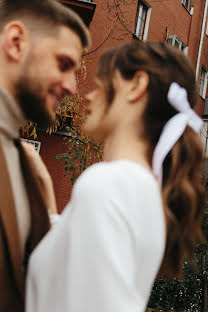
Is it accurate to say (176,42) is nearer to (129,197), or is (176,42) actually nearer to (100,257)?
(129,197)

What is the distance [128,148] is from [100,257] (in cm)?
54

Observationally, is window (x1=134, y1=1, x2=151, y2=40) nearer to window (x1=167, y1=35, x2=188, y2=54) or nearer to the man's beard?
window (x1=167, y1=35, x2=188, y2=54)

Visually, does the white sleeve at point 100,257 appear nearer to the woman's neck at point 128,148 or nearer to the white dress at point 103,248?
the white dress at point 103,248

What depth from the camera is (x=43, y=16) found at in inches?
82.4

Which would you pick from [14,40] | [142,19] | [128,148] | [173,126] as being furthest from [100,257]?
[142,19]

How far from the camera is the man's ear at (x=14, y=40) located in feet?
6.35

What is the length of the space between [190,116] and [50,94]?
25.4 inches

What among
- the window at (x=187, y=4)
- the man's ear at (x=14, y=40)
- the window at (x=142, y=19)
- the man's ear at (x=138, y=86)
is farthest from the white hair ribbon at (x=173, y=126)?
the window at (x=187, y=4)

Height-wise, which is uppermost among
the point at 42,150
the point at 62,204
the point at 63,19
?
the point at 63,19

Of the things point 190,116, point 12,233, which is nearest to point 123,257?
point 12,233

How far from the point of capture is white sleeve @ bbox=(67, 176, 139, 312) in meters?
1.34

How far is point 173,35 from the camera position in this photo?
15922 millimetres

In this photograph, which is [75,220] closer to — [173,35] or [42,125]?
[42,125]

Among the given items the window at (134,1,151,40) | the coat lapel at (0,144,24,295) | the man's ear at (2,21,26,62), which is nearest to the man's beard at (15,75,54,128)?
the man's ear at (2,21,26,62)
